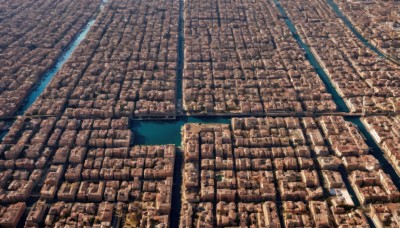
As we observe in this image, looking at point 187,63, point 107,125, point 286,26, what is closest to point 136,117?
point 107,125

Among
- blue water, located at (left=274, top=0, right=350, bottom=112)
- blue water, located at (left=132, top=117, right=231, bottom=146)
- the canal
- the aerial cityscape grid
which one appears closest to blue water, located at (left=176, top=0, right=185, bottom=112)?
the aerial cityscape grid

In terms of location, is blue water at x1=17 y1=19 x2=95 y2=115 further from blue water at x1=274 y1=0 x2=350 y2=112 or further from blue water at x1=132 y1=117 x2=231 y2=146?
blue water at x1=274 y1=0 x2=350 y2=112

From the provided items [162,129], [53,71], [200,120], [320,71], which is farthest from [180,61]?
[320,71]

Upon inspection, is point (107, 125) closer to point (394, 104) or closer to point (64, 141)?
point (64, 141)

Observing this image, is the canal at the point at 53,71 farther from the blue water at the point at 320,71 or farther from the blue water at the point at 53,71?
the blue water at the point at 320,71

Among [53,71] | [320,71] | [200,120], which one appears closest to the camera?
[200,120]

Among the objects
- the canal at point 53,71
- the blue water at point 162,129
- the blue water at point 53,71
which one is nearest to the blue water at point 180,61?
the blue water at point 162,129

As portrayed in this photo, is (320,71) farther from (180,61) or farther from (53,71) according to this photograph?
(53,71)
